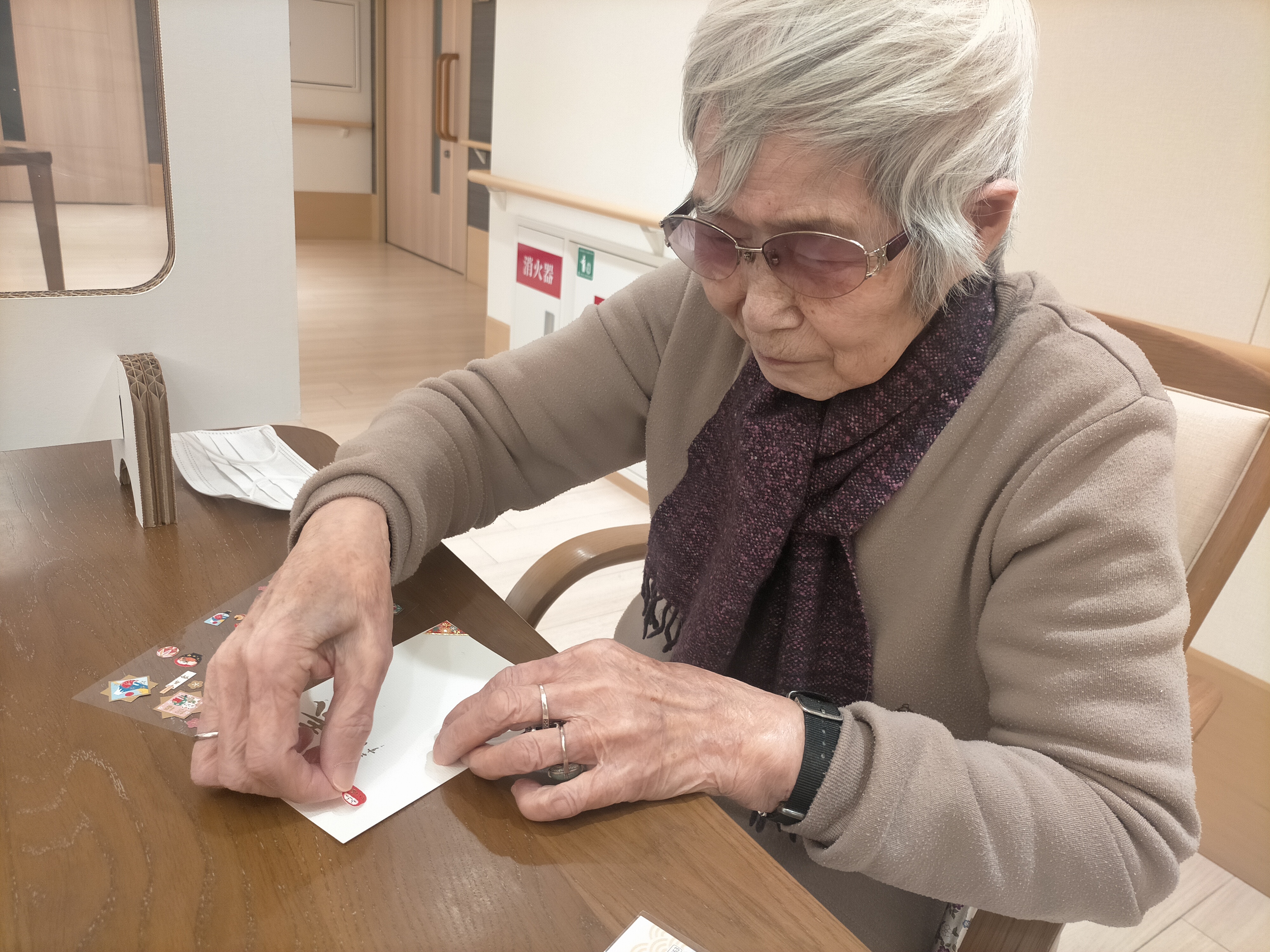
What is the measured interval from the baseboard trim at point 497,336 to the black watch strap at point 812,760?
12.2ft

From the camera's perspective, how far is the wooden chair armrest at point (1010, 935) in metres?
0.86

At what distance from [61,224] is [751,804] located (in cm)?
120

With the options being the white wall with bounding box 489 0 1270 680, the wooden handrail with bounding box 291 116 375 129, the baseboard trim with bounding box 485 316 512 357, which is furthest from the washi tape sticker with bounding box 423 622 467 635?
the wooden handrail with bounding box 291 116 375 129

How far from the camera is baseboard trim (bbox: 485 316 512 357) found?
4445mm

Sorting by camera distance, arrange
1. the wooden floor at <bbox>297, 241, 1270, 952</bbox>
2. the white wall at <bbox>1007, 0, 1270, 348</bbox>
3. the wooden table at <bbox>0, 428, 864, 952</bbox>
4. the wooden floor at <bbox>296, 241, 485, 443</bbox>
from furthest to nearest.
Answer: the wooden floor at <bbox>296, 241, 485, 443</bbox>
the wooden floor at <bbox>297, 241, 1270, 952</bbox>
the white wall at <bbox>1007, 0, 1270, 348</bbox>
the wooden table at <bbox>0, 428, 864, 952</bbox>

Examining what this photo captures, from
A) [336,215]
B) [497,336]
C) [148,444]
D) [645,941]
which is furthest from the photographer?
[336,215]

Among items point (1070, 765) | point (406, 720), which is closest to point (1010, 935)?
point (1070, 765)

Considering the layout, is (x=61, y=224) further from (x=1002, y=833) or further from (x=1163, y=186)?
(x=1163, y=186)

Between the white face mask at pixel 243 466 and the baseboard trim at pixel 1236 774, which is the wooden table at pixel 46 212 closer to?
the white face mask at pixel 243 466

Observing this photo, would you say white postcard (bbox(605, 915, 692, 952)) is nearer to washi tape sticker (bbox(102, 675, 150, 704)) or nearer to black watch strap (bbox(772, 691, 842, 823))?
black watch strap (bbox(772, 691, 842, 823))

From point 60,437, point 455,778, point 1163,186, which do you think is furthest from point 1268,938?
point 60,437

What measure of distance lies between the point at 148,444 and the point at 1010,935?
114 centimetres

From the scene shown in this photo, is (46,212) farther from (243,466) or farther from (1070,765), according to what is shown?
(1070,765)

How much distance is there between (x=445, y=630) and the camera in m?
0.97
